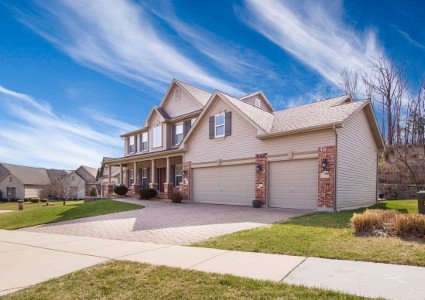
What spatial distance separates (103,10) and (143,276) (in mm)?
11246

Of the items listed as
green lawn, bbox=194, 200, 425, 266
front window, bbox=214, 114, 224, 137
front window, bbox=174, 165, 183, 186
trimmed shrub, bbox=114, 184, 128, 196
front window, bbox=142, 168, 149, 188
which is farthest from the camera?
front window, bbox=142, 168, 149, 188

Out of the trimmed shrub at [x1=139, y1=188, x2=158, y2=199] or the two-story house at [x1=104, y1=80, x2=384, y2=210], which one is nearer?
the two-story house at [x1=104, y1=80, x2=384, y2=210]

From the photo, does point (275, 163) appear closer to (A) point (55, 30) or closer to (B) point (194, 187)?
(B) point (194, 187)

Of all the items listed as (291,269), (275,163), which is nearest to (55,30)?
(275,163)

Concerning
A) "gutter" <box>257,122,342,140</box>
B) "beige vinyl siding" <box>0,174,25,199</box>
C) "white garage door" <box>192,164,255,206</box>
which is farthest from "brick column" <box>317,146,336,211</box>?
"beige vinyl siding" <box>0,174,25,199</box>

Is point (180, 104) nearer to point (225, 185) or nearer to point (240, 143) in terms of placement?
point (240, 143)

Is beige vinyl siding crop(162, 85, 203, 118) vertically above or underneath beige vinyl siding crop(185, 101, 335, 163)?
above

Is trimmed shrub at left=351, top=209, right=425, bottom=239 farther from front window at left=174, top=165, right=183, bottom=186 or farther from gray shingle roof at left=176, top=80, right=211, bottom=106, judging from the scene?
gray shingle roof at left=176, top=80, right=211, bottom=106

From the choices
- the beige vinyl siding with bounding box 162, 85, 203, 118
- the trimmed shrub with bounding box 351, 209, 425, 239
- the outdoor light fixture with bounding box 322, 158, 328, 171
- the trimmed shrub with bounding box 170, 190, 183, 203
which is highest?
the beige vinyl siding with bounding box 162, 85, 203, 118

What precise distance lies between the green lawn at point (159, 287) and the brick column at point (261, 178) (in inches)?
454

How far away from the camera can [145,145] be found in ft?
97.2

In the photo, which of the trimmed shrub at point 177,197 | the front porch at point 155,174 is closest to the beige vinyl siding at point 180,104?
the front porch at point 155,174

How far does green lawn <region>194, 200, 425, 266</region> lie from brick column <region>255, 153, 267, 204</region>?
22.7 feet

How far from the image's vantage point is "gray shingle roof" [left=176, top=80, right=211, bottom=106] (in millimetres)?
25656
